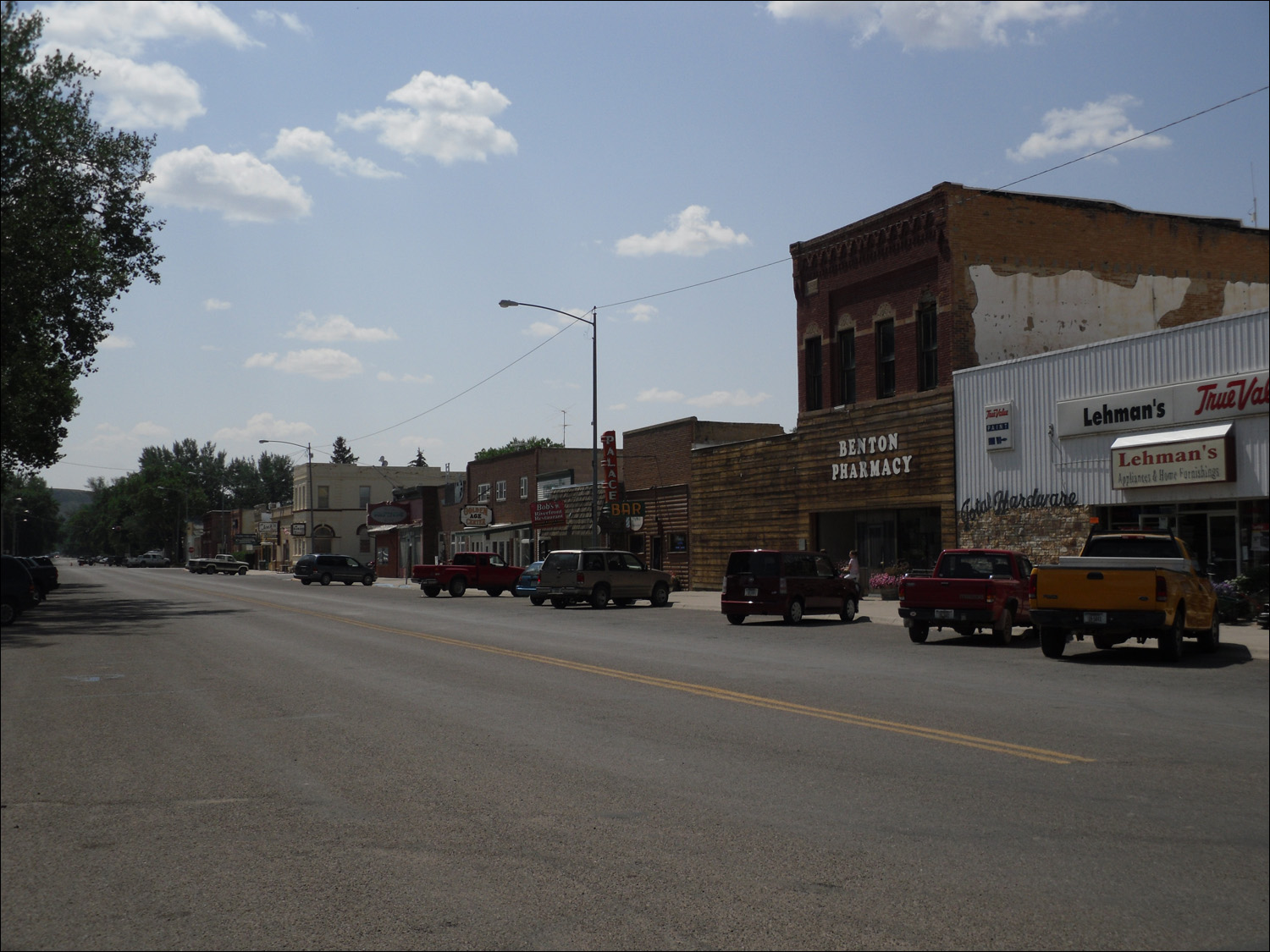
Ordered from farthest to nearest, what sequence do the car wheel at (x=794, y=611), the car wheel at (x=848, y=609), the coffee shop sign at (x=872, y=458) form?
the coffee shop sign at (x=872, y=458) < the car wheel at (x=848, y=609) < the car wheel at (x=794, y=611)

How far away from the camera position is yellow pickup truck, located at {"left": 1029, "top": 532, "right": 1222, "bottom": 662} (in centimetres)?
1532

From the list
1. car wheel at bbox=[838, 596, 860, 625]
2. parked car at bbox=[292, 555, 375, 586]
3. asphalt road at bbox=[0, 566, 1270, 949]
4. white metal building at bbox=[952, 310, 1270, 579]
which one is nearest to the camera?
asphalt road at bbox=[0, 566, 1270, 949]

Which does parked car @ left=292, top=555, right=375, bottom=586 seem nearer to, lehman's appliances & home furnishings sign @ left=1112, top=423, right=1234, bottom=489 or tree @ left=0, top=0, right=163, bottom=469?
tree @ left=0, top=0, right=163, bottom=469

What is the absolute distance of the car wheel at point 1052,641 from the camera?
1714cm

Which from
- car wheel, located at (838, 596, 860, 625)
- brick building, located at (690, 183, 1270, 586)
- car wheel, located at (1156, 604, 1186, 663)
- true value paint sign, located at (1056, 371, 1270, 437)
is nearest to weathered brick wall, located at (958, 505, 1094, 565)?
brick building, located at (690, 183, 1270, 586)

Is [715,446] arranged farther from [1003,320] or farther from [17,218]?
[17,218]

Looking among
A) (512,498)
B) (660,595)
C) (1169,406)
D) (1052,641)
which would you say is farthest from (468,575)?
(1052,641)

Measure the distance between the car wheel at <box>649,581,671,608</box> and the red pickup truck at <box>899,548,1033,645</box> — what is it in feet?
50.2

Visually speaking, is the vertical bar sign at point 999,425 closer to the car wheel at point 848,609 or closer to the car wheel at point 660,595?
the car wheel at point 848,609

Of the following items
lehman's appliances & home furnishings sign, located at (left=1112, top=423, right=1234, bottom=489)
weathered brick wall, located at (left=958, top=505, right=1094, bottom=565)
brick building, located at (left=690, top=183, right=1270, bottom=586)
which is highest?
brick building, located at (left=690, top=183, right=1270, bottom=586)

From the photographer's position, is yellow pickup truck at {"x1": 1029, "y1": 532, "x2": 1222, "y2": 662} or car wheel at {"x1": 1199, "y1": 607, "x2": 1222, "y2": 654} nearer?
yellow pickup truck at {"x1": 1029, "y1": 532, "x2": 1222, "y2": 662}

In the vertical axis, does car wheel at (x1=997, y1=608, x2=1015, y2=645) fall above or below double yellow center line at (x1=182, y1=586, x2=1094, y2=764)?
above

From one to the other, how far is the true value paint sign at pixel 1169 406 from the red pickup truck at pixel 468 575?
24.5 meters

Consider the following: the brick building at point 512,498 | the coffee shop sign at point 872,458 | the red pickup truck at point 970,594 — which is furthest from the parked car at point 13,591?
the brick building at point 512,498
